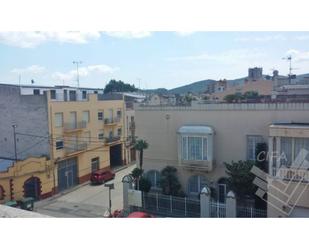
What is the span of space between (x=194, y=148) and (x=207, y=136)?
2.30ft

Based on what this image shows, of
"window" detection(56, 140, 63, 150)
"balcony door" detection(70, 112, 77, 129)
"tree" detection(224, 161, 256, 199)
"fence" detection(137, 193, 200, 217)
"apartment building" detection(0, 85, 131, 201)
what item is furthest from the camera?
"balcony door" detection(70, 112, 77, 129)

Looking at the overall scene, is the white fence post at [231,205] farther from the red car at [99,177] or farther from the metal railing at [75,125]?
the metal railing at [75,125]

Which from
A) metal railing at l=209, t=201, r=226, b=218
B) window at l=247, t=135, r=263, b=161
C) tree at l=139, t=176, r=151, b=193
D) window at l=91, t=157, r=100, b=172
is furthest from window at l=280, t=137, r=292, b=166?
window at l=91, t=157, r=100, b=172

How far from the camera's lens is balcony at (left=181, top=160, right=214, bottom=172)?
1217cm

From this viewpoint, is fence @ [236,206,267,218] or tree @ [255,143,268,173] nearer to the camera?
fence @ [236,206,267,218]

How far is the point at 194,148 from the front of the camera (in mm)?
12492

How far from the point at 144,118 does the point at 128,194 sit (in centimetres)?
336

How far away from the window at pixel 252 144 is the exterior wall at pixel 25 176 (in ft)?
31.8

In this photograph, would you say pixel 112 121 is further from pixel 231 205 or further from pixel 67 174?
pixel 231 205

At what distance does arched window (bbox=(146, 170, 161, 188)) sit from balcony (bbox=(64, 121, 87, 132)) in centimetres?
615

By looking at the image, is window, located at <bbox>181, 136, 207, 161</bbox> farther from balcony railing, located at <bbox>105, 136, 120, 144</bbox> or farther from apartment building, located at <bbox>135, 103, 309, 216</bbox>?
balcony railing, located at <bbox>105, 136, 120, 144</bbox>

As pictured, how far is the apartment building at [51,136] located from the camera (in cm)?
1605

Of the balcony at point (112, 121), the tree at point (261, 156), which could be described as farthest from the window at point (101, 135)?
the tree at point (261, 156)

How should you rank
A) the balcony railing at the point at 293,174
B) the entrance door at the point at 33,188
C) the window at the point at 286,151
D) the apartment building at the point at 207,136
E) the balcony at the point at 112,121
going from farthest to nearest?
the balcony at the point at 112,121, the entrance door at the point at 33,188, the apartment building at the point at 207,136, the window at the point at 286,151, the balcony railing at the point at 293,174
